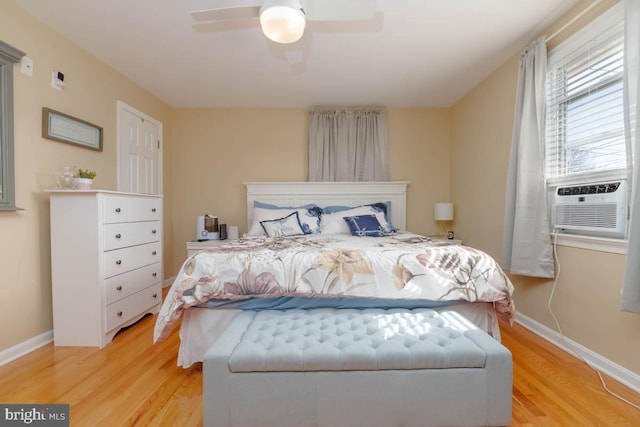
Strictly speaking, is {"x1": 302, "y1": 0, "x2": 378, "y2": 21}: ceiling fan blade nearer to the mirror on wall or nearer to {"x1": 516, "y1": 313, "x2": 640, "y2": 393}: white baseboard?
the mirror on wall

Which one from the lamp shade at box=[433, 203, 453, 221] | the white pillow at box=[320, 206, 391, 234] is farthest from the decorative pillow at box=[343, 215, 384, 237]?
the lamp shade at box=[433, 203, 453, 221]

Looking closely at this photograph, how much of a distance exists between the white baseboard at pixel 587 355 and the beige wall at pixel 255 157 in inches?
71.1

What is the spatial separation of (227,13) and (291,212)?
203 cm

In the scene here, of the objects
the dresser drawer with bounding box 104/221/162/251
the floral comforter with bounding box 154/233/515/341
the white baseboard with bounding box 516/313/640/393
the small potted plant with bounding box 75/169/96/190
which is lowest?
the white baseboard with bounding box 516/313/640/393

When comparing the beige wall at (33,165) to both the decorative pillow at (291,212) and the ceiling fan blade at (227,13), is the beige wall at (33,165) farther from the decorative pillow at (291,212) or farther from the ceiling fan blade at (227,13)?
the decorative pillow at (291,212)

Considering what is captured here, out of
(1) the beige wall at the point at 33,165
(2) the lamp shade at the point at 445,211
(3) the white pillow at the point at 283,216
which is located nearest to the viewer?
(1) the beige wall at the point at 33,165

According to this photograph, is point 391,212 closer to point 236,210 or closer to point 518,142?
point 518,142

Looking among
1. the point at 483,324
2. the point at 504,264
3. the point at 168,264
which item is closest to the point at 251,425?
the point at 483,324

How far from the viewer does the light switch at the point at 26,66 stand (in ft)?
6.75

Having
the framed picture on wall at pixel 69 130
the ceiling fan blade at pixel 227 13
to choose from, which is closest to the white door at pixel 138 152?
the framed picture on wall at pixel 69 130

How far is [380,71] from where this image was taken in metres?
2.99

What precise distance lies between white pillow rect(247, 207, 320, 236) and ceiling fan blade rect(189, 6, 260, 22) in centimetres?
197

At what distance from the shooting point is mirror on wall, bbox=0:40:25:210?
75.1 inches

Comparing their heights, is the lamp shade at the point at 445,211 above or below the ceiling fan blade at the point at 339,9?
below
